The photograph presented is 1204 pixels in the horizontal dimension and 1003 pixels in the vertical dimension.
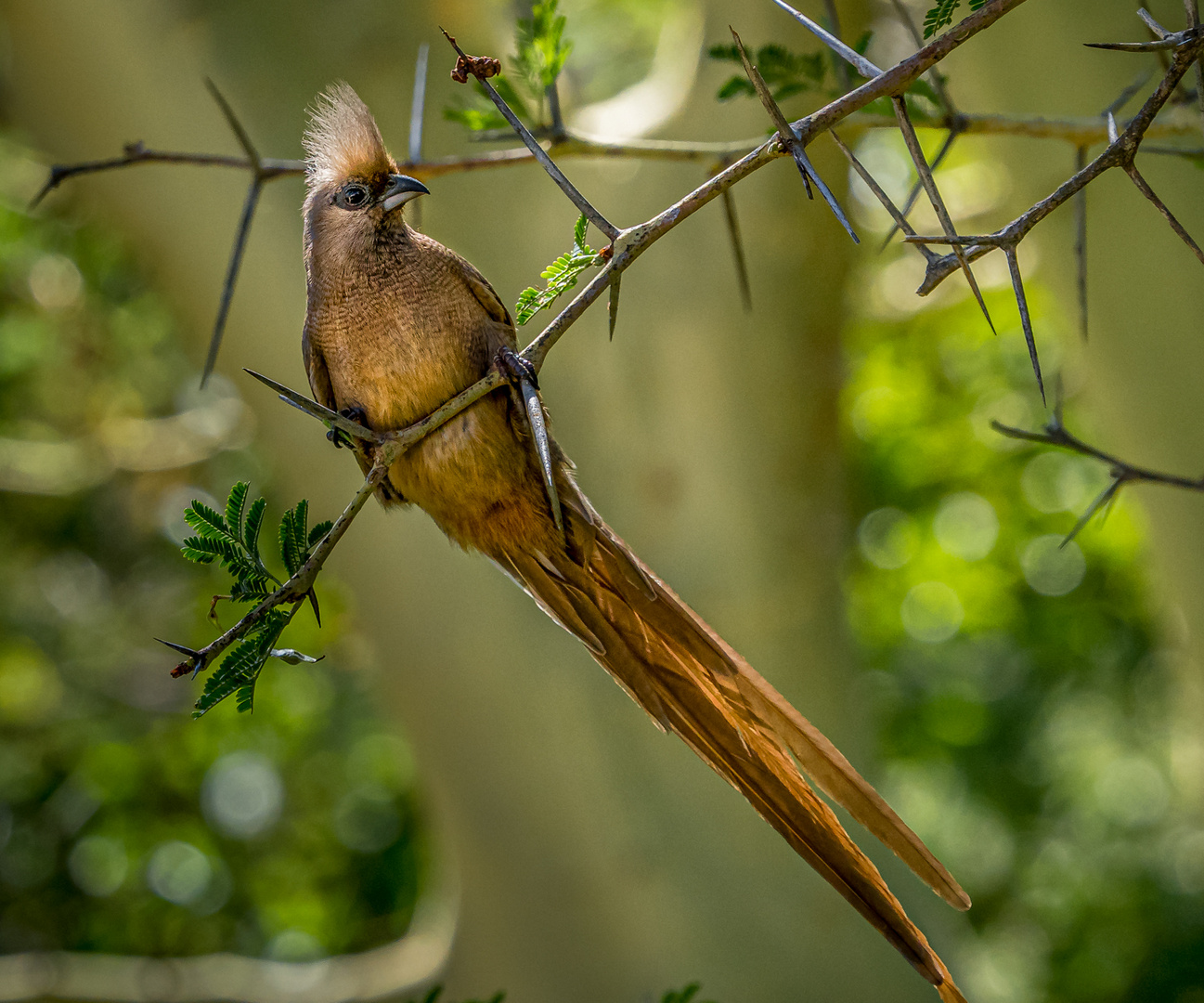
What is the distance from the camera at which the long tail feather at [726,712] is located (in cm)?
171

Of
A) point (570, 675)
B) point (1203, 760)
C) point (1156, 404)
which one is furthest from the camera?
point (1203, 760)

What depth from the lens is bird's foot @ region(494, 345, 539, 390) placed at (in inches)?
63.8

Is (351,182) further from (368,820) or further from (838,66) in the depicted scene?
(368,820)

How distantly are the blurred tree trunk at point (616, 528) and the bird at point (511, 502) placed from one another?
191cm

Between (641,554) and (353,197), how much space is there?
239cm

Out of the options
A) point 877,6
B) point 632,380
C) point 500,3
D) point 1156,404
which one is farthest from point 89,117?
point 1156,404

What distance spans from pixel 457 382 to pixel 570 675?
253 cm

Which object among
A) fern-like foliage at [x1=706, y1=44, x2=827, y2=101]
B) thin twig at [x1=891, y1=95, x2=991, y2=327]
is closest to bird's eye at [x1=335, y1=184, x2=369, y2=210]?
fern-like foliage at [x1=706, y1=44, x2=827, y2=101]

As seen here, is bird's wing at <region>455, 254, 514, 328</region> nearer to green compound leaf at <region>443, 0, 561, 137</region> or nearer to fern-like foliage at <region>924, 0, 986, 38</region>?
green compound leaf at <region>443, 0, 561, 137</region>

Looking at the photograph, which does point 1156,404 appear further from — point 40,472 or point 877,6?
point 40,472

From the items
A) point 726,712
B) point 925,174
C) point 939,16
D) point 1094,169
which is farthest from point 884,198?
point 726,712

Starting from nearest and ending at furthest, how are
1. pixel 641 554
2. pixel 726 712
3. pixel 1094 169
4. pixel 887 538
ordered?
pixel 1094 169 < pixel 726 712 < pixel 641 554 < pixel 887 538

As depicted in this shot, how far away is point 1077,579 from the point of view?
6875 mm

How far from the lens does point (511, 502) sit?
2158mm
